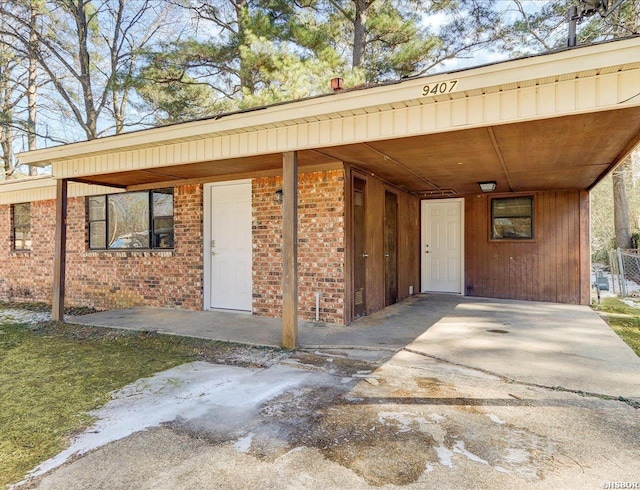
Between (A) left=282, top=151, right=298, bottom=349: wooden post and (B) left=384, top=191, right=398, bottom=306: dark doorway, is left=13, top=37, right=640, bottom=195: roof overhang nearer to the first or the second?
(A) left=282, top=151, right=298, bottom=349: wooden post

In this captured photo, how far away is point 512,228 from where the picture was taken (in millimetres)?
8117

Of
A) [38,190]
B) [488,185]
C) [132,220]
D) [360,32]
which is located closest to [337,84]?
[488,185]

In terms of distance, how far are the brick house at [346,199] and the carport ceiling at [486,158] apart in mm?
37

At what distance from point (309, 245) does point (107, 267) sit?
14.7 ft

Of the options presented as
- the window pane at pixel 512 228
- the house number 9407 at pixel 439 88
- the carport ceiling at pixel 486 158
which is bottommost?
the window pane at pixel 512 228

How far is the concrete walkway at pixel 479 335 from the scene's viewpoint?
343cm

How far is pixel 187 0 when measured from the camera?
35.7 ft

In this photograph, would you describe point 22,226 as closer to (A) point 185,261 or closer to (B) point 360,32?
(A) point 185,261

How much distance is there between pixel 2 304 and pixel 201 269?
5.37 metres

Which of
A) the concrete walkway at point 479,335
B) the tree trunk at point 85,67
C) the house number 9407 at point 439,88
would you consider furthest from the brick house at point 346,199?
the tree trunk at point 85,67

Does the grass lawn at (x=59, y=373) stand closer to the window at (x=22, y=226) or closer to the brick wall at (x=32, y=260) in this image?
the brick wall at (x=32, y=260)

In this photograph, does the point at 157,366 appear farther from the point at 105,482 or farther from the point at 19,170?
the point at 19,170

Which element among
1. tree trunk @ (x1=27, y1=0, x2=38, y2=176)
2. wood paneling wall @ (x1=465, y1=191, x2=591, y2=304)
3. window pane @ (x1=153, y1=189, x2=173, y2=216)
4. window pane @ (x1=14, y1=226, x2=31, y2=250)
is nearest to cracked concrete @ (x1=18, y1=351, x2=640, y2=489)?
window pane @ (x1=153, y1=189, x2=173, y2=216)

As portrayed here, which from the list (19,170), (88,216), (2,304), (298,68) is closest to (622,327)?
(298,68)
